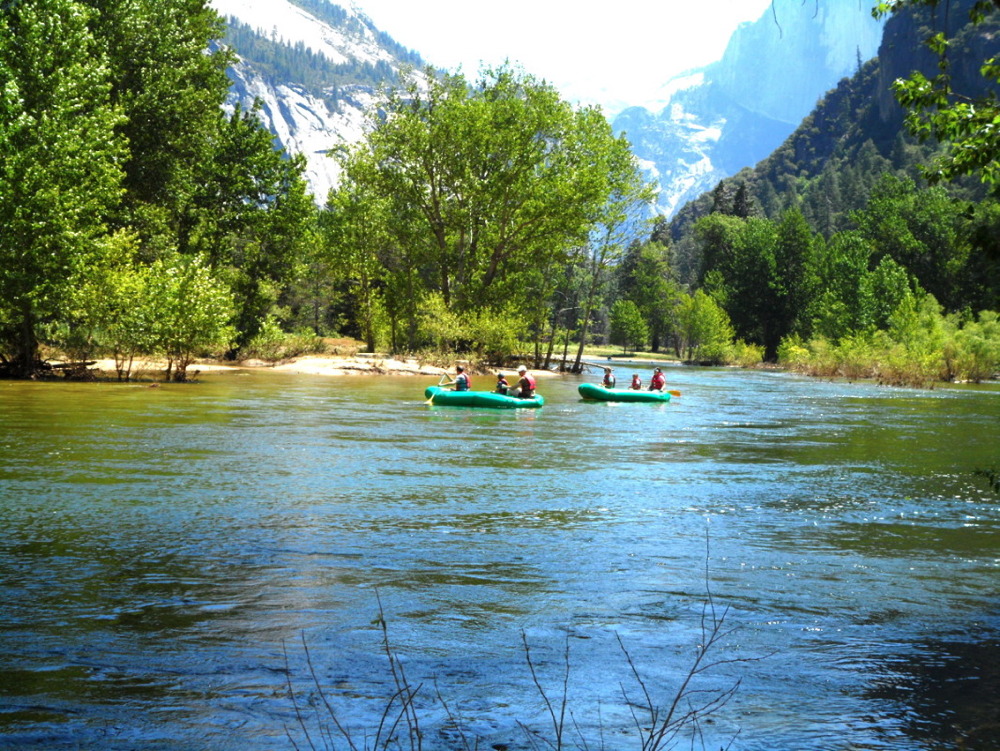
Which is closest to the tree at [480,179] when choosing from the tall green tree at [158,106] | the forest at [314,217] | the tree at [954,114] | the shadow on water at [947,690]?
the forest at [314,217]

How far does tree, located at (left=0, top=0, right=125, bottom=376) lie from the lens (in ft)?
97.4

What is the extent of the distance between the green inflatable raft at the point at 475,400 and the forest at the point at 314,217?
9.19 m

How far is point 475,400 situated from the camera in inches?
1183

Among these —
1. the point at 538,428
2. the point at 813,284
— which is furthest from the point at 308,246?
the point at 813,284

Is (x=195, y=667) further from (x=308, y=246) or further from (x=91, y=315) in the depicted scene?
(x=308, y=246)

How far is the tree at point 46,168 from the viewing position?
2969 centimetres

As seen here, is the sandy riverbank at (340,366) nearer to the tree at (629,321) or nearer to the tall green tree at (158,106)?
the tall green tree at (158,106)

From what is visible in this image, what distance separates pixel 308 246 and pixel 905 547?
4572 centimetres

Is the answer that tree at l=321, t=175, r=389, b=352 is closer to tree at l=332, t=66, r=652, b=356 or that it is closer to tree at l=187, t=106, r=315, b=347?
tree at l=332, t=66, r=652, b=356

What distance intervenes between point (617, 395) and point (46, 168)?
20075mm

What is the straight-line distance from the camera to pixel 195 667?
6.88m

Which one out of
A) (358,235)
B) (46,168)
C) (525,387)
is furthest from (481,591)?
(358,235)

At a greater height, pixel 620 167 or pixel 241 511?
pixel 620 167

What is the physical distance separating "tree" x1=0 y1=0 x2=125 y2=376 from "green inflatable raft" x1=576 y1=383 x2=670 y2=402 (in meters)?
17.4
